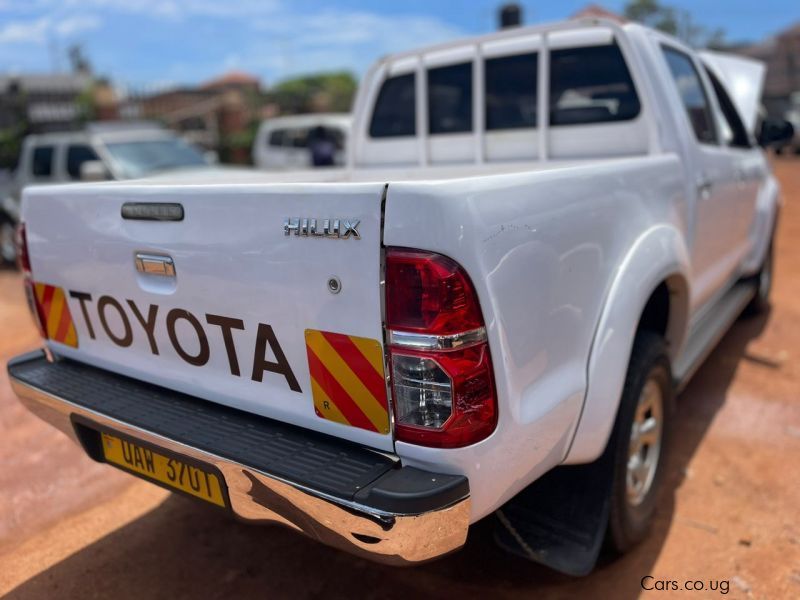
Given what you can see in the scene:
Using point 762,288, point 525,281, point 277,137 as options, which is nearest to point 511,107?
point 525,281

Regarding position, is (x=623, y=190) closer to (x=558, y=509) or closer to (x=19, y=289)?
(x=558, y=509)

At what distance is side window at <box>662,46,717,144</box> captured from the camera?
335 cm

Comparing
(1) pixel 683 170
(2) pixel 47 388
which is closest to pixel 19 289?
(2) pixel 47 388

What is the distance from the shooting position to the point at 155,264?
6.89ft

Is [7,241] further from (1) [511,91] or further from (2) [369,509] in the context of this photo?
(2) [369,509]

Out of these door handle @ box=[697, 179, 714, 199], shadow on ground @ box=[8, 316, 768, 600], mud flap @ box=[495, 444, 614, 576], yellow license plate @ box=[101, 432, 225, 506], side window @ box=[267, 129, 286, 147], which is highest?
door handle @ box=[697, 179, 714, 199]

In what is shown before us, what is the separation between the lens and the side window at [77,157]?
27.2 ft

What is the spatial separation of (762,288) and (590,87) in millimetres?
2900

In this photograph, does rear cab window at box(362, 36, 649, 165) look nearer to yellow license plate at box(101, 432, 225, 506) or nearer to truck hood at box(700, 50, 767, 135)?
truck hood at box(700, 50, 767, 135)

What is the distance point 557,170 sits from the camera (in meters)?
1.97

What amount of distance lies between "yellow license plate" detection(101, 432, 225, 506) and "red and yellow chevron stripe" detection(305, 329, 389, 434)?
0.41 m

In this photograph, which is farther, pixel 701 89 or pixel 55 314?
pixel 701 89

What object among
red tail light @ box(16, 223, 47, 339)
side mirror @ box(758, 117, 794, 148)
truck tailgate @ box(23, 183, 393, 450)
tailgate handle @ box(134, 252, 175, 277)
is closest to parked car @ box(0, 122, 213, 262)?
red tail light @ box(16, 223, 47, 339)

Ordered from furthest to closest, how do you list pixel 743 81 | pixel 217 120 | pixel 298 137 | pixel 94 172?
pixel 217 120
pixel 298 137
pixel 94 172
pixel 743 81
